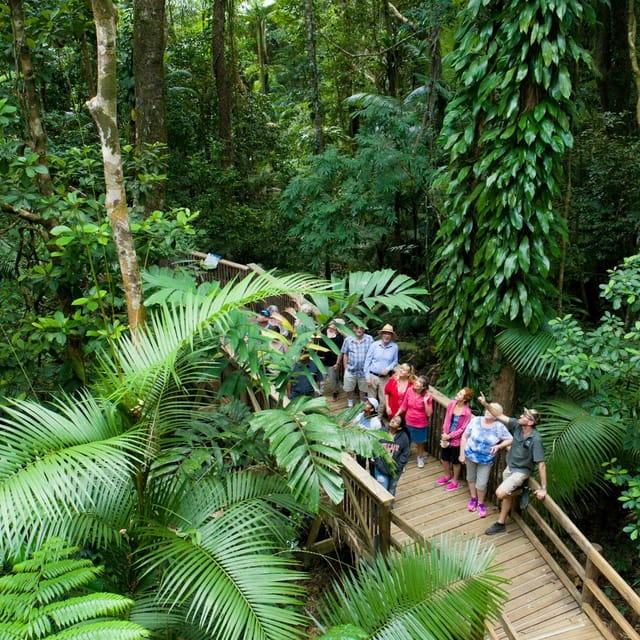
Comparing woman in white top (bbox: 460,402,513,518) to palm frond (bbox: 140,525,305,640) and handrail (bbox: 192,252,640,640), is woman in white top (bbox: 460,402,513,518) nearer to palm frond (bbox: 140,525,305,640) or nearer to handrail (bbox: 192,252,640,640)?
handrail (bbox: 192,252,640,640)

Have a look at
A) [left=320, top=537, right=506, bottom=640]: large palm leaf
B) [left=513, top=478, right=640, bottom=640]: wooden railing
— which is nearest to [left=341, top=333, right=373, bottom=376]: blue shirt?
[left=513, top=478, right=640, bottom=640]: wooden railing


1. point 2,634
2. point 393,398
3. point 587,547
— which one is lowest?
point 587,547

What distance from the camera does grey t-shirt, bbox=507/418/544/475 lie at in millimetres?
5480

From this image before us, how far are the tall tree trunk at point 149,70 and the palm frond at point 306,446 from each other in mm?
4724

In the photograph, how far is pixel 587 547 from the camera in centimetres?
496

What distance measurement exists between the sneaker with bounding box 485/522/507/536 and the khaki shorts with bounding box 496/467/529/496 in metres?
0.36

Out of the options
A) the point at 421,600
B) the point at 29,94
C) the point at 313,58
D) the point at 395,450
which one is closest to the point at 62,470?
the point at 421,600

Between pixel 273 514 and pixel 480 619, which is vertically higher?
pixel 273 514

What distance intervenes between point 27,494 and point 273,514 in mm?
1512

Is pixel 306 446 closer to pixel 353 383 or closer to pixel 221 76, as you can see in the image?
pixel 353 383

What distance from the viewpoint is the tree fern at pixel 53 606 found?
2.26 m

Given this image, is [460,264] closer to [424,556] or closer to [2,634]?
[424,556]

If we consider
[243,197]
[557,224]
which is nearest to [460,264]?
[557,224]

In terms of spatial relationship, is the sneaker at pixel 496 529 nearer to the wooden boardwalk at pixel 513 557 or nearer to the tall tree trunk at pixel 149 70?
the wooden boardwalk at pixel 513 557
